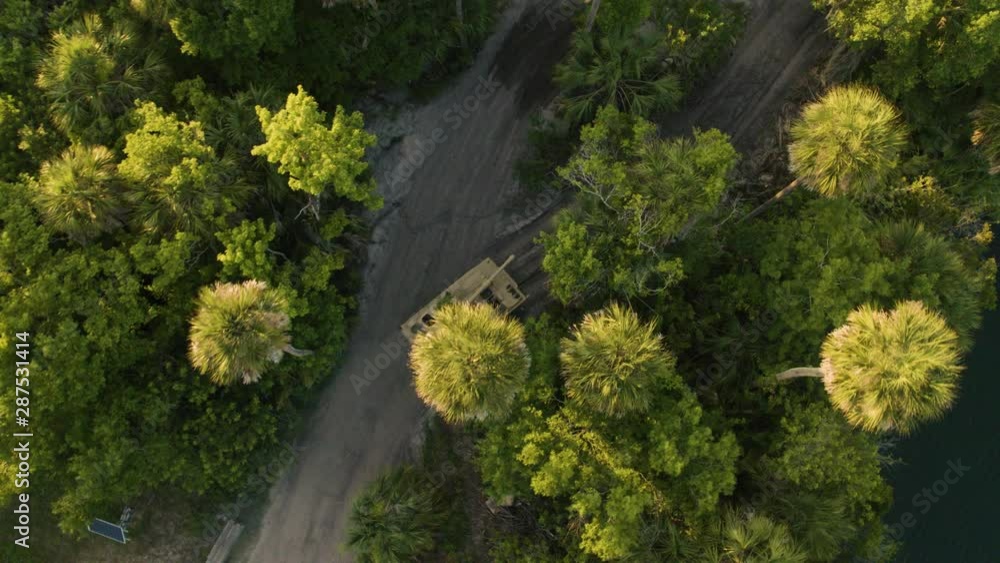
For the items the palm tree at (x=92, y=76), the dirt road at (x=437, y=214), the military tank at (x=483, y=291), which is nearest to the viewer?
the palm tree at (x=92, y=76)

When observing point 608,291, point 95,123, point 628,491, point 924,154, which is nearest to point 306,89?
point 95,123

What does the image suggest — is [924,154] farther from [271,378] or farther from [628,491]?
[271,378]

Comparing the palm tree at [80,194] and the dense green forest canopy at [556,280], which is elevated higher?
the palm tree at [80,194]

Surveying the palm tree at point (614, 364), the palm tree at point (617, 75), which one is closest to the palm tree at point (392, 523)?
the palm tree at point (614, 364)

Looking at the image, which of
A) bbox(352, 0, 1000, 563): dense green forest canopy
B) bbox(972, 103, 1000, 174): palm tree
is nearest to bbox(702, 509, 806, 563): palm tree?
bbox(352, 0, 1000, 563): dense green forest canopy

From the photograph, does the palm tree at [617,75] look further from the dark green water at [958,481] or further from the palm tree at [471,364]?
the dark green water at [958,481]

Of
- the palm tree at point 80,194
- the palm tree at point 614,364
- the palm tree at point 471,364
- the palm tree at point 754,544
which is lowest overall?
the palm tree at point 754,544
